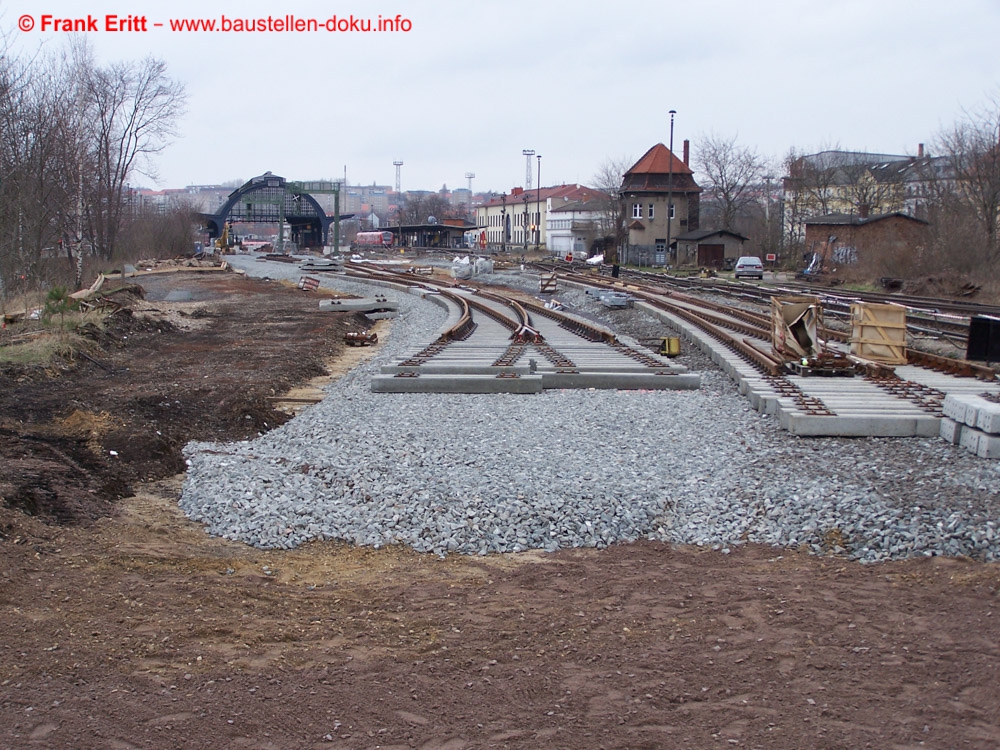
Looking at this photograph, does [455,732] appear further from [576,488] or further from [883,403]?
Answer: [883,403]

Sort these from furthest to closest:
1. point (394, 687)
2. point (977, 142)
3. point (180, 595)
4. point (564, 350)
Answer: point (977, 142) → point (564, 350) → point (180, 595) → point (394, 687)

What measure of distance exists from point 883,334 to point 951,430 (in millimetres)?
5027

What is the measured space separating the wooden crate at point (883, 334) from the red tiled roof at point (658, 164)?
65.0 metres

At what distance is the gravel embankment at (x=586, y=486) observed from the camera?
6688mm

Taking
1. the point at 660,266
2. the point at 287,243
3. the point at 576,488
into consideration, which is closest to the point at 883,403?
the point at 576,488

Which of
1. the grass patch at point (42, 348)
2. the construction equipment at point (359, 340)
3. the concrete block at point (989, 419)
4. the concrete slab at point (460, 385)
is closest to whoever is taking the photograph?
the concrete block at point (989, 419)

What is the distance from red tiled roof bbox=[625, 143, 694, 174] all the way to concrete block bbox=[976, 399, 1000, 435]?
70.5 meters

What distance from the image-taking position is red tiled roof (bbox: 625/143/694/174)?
76.2 meters

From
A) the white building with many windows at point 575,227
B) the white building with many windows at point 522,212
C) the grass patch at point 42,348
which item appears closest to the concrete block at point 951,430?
the grass patch at point 42,348

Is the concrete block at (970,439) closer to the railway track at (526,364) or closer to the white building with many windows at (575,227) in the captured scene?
the railway track at (526,364)

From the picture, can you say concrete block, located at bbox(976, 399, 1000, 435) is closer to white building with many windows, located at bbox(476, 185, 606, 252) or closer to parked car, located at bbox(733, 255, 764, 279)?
parked car, located at bbox(733, 255, 764, 279)

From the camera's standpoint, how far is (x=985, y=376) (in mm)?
12047

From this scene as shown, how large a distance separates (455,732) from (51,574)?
319cm

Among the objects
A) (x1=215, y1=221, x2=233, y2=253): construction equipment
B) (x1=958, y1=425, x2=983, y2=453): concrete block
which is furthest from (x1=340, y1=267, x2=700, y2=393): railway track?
(x1=215, y1=221, x2=233, y2=253): construction equipment
